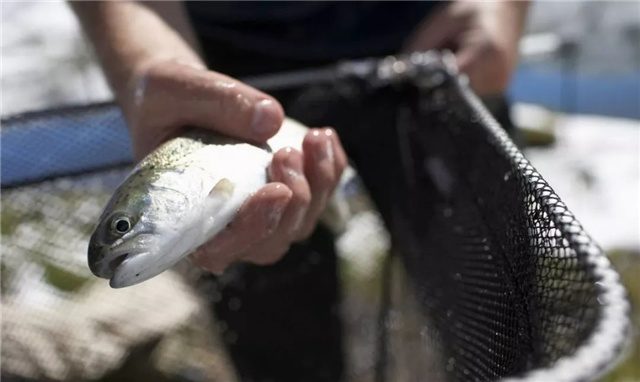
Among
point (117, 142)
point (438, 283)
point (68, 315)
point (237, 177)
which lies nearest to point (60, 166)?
point (117, 142)

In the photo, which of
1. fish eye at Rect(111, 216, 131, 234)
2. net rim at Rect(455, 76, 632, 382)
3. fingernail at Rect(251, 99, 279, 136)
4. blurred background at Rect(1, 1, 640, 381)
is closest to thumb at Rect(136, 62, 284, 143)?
fingernail at Rect(251, 99, 279, 136)

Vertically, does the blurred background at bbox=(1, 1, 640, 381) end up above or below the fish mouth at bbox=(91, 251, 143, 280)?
below

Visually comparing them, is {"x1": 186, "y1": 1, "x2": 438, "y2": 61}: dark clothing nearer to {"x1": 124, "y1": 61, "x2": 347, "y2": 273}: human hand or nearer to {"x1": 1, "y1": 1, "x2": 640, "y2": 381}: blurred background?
{"x1": 124, "y1": 61, "x2": 347, "y2": 273}: human hand

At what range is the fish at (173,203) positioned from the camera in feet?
2.41

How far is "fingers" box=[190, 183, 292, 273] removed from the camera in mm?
780

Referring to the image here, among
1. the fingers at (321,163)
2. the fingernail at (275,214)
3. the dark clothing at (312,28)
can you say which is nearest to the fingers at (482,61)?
the dark clothing at (312,28)

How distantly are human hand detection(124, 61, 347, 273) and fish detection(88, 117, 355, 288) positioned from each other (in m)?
0.02

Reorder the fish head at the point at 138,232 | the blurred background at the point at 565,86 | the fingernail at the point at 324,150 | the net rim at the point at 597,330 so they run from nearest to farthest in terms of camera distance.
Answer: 1. the net rim at the point at 597,330
2. the fish head at the point at 138,232
3. the fingernail at the point at 324,150
4. the blurred background at the point at 565,86

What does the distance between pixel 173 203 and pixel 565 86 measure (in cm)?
252

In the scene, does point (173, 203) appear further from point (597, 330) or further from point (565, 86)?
point (565, 86)

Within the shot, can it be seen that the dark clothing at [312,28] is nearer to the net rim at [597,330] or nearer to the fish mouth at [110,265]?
the fish mouth at [110,265]

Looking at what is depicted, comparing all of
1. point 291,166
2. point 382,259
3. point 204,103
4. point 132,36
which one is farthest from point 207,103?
point 382,259

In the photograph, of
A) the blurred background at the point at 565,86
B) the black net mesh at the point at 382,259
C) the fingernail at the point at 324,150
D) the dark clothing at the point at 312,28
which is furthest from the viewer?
the blurred background at the point at 565,86

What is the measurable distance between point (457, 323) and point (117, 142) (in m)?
0.60
